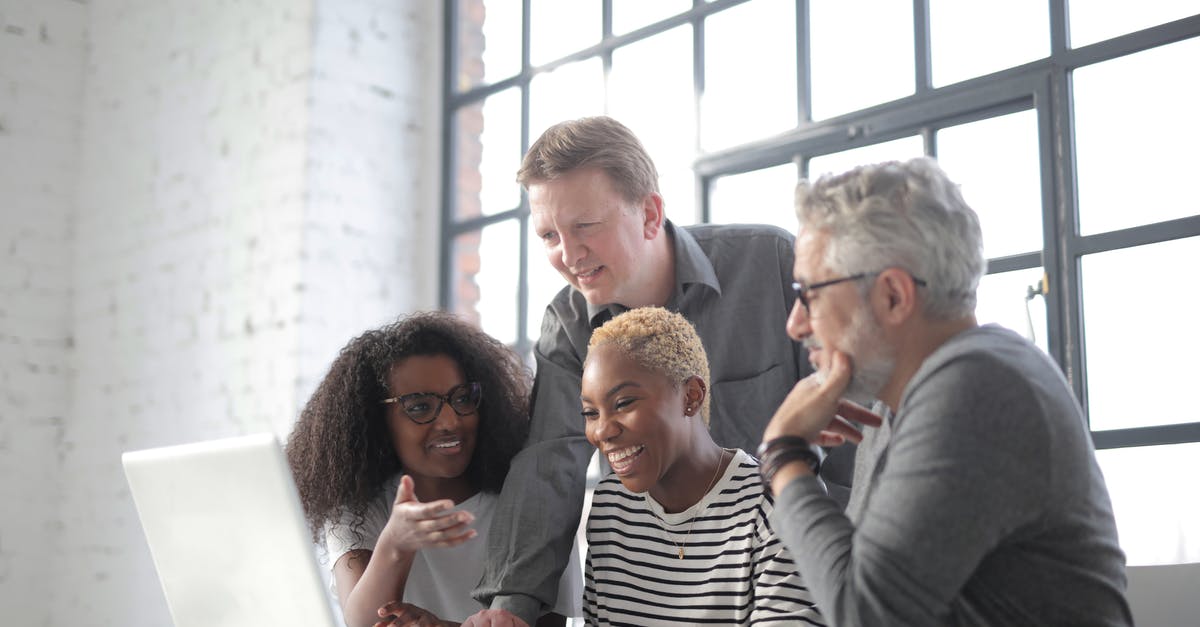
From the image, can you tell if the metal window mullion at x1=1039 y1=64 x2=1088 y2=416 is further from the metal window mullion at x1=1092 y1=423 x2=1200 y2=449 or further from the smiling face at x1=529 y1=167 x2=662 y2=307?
the smiling face at x1=529 y1=167 x2=662 y2=307

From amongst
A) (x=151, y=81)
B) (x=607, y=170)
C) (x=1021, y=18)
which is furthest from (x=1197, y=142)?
(x=151, y=81)

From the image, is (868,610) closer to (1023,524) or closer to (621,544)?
(1023,524)

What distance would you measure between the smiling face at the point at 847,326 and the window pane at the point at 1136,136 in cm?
183

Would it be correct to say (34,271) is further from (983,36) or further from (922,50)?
(983,36)

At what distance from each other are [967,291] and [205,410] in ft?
14.2

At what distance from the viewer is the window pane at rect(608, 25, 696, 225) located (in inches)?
162

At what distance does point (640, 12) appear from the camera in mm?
4391

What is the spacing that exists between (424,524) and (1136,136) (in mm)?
2115

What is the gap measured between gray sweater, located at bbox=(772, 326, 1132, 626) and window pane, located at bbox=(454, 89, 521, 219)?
11.9ft

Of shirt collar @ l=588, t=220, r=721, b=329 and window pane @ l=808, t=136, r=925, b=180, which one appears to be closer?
shirt collar @ l=588, t=220, r=721, b=329

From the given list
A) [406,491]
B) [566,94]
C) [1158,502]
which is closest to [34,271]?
[566,94]

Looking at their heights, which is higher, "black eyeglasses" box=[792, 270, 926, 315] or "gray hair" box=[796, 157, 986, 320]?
"gray hair" box=[796, 157, 986, 320]

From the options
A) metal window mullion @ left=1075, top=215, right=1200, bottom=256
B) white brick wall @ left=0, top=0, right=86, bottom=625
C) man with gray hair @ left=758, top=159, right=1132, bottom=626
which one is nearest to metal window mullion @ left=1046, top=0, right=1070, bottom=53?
metal window mullion @ left=1075, top=215, right=1200, bottom=256

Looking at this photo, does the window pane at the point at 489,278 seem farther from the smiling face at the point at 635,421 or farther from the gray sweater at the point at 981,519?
the gray sweater at the point at 981,519
